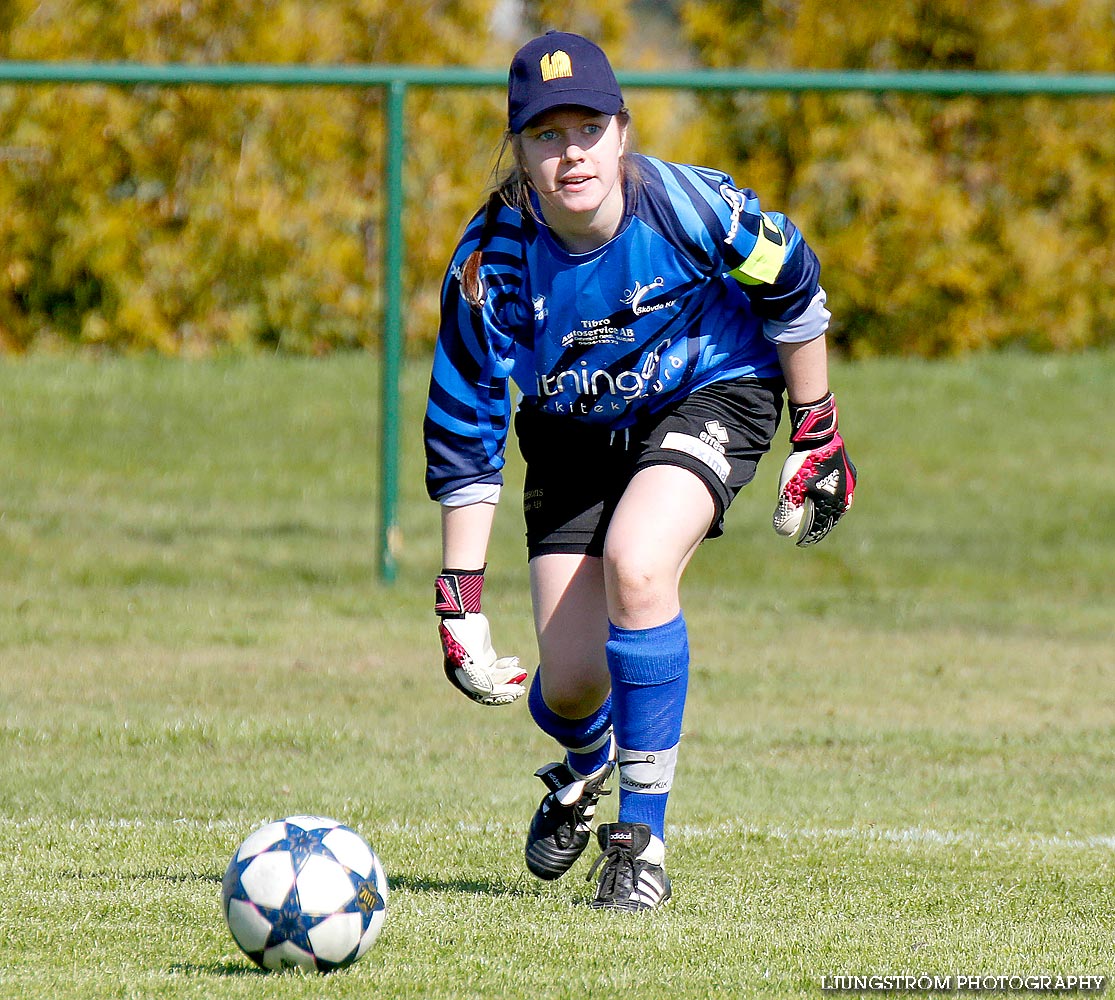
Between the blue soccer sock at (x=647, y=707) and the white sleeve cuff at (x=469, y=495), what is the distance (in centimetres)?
46

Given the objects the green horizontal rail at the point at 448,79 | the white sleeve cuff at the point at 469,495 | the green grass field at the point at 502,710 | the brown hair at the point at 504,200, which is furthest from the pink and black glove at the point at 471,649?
the green horizontal rail at the point at 448,79

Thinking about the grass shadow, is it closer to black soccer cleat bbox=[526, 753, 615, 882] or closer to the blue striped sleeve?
black soccer cleat bbox=[526, 753, 615, 882]

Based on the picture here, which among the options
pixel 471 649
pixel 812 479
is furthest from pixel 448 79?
pixel 471 649

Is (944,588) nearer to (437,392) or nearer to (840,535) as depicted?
(840,535)

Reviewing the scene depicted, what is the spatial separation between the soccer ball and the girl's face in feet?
5.03

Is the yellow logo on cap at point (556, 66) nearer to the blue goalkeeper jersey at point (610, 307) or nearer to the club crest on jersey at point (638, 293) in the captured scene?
the blue goalkeeper jersey at point (610, 307)

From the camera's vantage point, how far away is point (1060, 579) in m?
9.54

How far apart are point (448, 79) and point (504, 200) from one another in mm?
4374

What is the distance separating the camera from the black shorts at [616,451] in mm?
4195

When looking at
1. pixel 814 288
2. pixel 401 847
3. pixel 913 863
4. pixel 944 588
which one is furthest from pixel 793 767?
pixel 944 588

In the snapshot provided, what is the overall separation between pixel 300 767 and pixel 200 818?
0.69m

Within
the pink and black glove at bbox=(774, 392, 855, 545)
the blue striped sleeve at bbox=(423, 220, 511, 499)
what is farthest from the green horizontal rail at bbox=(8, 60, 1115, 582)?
the blue striped sleeve at bbox=(423, 220, 511, 499)

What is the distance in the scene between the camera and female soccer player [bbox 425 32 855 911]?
397 centimetres

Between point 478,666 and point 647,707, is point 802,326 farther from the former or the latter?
point 478,666
